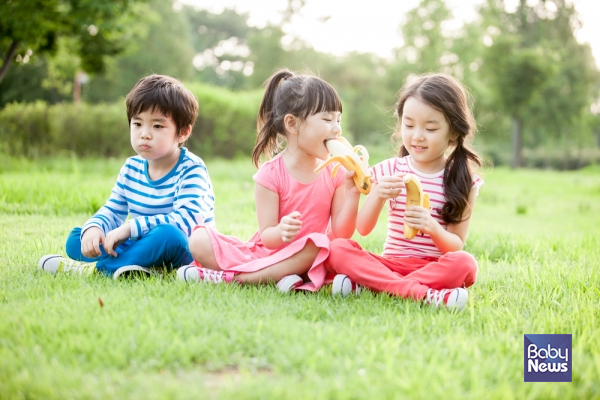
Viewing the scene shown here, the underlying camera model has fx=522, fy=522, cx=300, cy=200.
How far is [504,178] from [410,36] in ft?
50.0

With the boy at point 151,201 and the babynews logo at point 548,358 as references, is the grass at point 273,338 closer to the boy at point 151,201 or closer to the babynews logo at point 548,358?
the babynews logo at point 548,358

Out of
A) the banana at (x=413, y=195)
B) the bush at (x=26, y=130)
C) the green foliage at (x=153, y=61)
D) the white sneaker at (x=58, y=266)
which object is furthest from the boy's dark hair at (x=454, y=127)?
the green foliage at (x=153, y=61)

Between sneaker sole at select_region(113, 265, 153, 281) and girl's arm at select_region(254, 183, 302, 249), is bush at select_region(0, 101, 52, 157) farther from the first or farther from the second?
girl's arm at select_region(254, 183, 302, 249)

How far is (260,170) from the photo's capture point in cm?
298

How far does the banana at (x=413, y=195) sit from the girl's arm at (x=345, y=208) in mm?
287

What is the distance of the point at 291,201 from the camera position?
2.96m

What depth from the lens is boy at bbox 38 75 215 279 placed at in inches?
116

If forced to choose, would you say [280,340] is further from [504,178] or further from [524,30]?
[524,30]

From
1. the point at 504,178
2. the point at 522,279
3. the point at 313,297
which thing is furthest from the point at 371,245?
the point at 504,178

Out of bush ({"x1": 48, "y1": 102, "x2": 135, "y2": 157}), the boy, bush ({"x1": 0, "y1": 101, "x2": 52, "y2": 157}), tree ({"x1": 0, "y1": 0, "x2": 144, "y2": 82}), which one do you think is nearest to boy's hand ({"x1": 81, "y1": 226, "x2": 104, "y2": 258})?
the boy

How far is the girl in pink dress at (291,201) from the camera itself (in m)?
2.80

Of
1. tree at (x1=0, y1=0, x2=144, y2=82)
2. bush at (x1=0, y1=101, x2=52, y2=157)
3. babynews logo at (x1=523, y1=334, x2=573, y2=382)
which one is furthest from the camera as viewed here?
bush at (x1=0, y1=101, x2=52, y2=157)

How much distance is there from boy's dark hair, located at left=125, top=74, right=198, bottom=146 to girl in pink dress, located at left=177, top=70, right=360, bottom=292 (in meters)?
0.49

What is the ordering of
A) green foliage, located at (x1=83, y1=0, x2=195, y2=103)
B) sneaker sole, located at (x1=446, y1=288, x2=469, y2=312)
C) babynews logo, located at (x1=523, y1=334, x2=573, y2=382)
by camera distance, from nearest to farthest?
1. babynews logo, located at (x1=523, y1=334, x2=573, y2=382)
2. sneaker sole, located at (x1=446, y1=288, x2=469, y2=312)
3. green foliage, located at (x1=83, y1=0, x2=195, y2=103)
